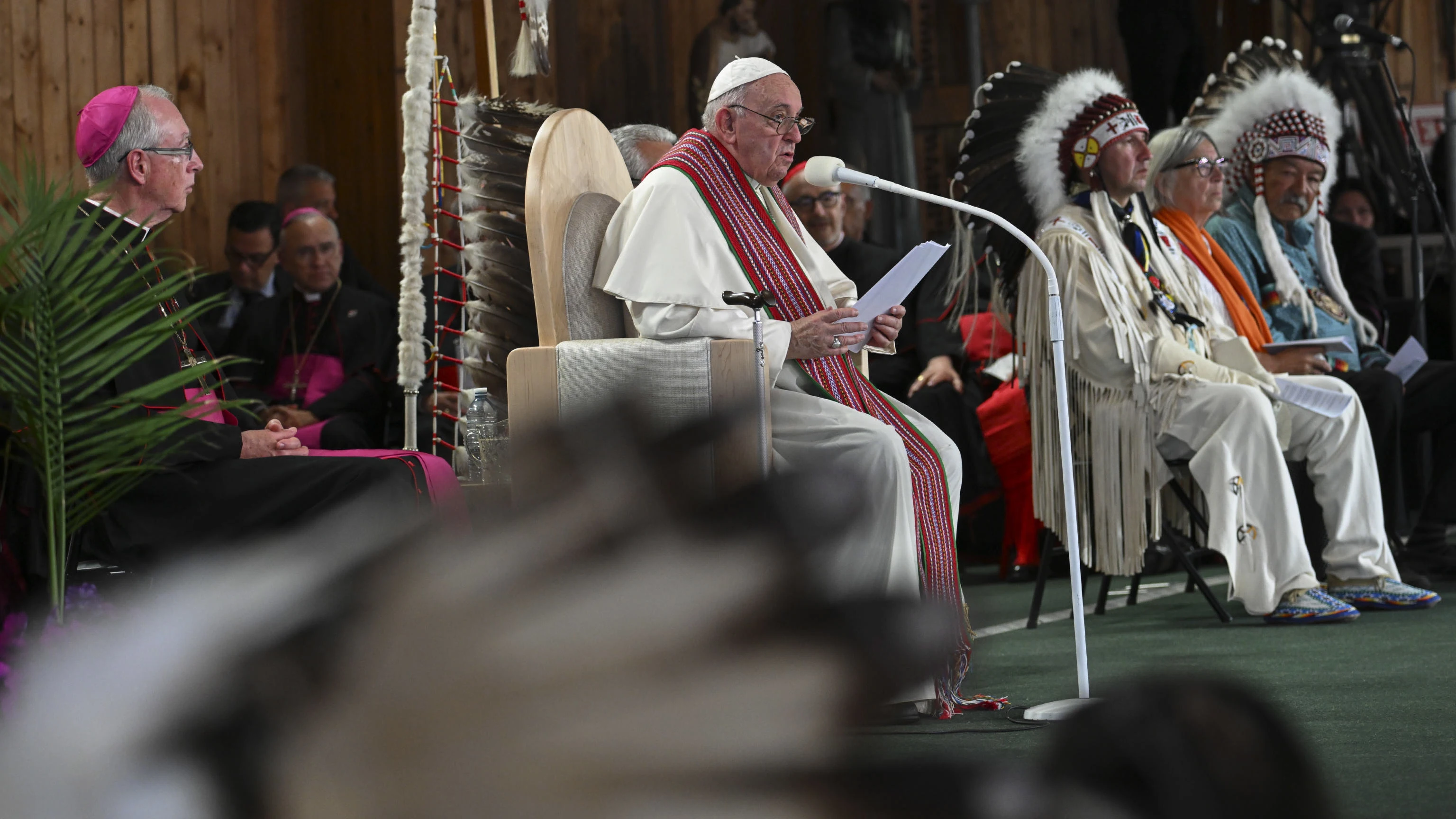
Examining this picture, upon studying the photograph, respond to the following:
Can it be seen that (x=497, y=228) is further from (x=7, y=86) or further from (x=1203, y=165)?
(x=7, y=86)

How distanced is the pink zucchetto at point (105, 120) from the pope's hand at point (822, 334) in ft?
3.74

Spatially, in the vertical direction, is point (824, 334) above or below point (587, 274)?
below

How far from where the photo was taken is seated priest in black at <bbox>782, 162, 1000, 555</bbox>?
472 centimetres

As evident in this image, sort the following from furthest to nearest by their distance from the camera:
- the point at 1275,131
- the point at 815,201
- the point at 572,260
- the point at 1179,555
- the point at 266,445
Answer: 1. the point at 815,201
2. the point at 1275,131
3. the point at 1179,555
4. the point at 572,260
5. the point at 266,445

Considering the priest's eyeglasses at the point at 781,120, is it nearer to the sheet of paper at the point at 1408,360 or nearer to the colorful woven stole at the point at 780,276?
the colorful woven stole at the point at 780,276

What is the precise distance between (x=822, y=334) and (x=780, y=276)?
0.81 ft

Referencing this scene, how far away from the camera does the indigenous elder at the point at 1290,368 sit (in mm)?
3639

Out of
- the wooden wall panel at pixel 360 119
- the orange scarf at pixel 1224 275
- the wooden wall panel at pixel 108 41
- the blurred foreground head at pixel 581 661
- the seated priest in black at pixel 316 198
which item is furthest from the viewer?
the wooden wall panel at pixel 360 119

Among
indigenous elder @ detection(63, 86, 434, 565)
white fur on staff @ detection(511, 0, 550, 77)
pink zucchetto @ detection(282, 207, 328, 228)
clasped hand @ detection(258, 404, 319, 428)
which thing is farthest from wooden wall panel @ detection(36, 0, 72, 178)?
indigenous elder @ detection(63, 86, 434, 565)

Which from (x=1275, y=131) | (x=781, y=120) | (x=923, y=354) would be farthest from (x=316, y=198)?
(x=1275, y=131)

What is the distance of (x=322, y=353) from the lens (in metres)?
4.55

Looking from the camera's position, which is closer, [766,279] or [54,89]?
[766,279]

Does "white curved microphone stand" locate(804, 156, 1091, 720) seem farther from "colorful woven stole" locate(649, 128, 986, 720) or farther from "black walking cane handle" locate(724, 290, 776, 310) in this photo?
"colorful woven stole" locate(649, 128, 986, 720)

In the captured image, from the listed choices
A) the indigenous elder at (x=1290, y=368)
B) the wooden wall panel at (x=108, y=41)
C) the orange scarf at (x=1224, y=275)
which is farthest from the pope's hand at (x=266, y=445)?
the wooden wall panel at (x=108, y=41)
